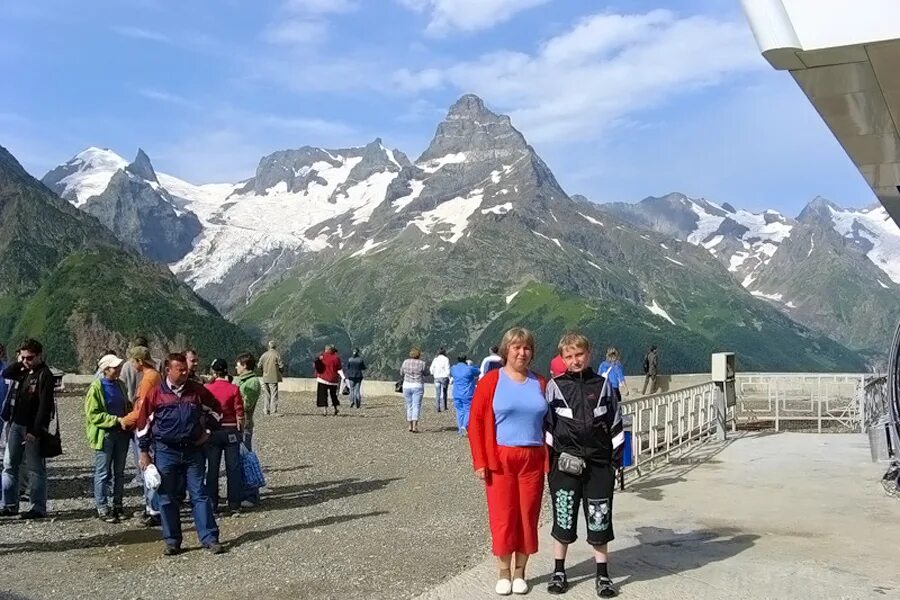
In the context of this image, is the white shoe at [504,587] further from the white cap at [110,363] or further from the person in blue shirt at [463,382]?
the person in blue shirt at [463,382]

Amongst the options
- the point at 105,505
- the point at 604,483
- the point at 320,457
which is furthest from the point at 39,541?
the point at 320,457

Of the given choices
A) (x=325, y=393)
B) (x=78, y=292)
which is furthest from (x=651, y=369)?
(x=78, y=292)

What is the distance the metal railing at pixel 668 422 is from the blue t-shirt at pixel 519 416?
14.2 feet

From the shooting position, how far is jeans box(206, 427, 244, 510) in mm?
9461

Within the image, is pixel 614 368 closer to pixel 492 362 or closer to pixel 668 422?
pixel 492 362

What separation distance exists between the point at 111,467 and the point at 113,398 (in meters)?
0.79

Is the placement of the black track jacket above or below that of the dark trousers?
above

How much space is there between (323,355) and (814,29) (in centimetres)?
1813


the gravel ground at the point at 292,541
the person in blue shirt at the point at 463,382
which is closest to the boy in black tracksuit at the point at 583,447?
the gravel ground at the point at 292,541

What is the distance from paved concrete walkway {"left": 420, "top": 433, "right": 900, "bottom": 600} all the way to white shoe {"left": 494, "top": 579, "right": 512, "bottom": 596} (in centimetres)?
6

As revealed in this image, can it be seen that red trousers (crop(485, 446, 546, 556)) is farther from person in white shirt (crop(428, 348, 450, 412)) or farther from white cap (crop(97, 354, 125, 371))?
person in white shirt (crop(428, 348, 450, 412))

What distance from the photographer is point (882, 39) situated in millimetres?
5551

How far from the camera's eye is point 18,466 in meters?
9.49

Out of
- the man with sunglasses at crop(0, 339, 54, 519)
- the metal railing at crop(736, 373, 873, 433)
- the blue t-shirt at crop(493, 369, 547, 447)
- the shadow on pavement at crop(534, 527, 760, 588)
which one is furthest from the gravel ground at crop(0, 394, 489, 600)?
the metal railing at crop(736, 373, 873, 433)
